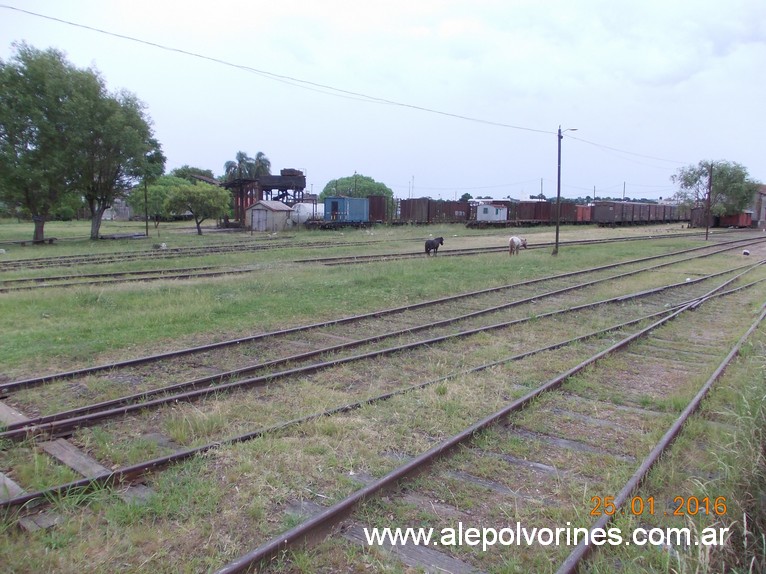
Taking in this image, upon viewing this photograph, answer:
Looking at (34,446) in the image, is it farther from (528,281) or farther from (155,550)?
(528,281)

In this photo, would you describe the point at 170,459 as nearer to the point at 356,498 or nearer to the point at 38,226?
the point at 356,498

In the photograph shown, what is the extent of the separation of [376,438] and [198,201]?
40533 mm

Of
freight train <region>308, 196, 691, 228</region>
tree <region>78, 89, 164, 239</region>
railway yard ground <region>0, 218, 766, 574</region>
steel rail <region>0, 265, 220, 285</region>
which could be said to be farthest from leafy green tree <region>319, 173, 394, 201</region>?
railway yard ground <region>0, 218, 766, 574</region>

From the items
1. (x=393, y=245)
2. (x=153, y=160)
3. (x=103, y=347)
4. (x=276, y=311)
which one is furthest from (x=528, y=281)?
(x=153, y=160)

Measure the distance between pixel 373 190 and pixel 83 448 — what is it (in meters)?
98.5

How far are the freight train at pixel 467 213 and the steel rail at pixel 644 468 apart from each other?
39427 mm

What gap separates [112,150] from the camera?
33.8 m

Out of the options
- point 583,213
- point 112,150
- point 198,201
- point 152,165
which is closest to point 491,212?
point 583,213

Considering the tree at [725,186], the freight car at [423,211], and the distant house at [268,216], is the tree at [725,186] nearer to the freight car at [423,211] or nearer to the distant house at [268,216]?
the freight car at [423,211]

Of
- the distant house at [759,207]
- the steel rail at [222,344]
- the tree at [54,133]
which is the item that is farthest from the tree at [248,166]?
the steel rail at [222,344]

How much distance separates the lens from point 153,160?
38.4 meters

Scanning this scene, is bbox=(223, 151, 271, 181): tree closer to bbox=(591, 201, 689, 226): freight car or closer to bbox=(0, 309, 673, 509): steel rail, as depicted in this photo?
bbox=(591, 201, 689, 226): freight car

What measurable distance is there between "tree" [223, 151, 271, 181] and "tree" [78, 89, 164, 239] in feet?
197

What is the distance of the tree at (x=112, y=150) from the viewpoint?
3281 cm
